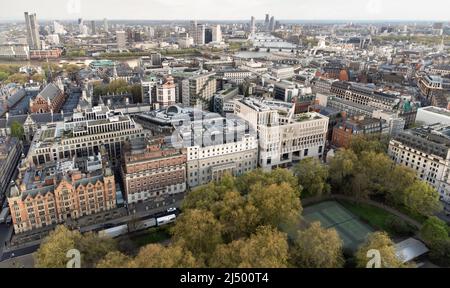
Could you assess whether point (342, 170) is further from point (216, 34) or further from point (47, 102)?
point (216, 34)

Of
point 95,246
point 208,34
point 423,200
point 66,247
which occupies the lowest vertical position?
point 423,200

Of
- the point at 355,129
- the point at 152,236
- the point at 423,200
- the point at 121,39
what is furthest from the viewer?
the point at 121,39

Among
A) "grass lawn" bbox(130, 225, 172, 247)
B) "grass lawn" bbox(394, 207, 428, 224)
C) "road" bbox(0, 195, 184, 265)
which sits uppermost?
"grass lawn" bbox(394, 207, 428, 224)

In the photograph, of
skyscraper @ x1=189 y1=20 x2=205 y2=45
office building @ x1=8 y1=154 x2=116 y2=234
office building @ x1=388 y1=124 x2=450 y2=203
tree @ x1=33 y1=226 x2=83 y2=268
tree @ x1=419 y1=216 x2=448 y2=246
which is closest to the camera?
tree @ x1=33 y1=226 x2=83 y2=268

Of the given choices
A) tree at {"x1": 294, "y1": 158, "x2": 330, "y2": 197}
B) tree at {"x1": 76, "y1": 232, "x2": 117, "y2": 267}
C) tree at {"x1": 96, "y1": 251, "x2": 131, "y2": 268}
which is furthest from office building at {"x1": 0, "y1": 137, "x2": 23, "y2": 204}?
tree at {"x1": 294, "y1": 158, "x2": 330, "y2": 197}

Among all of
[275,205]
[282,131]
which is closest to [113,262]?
[275,205]

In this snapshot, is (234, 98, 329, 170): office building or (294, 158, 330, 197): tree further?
(234, 98, 329, 170): office building

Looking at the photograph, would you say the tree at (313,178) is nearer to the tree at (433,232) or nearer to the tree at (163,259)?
the tree at (433,232)

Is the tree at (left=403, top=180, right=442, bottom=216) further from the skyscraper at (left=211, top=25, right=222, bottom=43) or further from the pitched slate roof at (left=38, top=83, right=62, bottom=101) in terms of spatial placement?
the skyscraper at (left=211, top=25, right=222, bottom=43)
